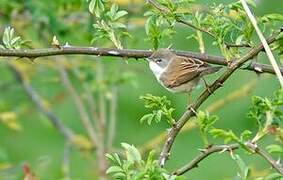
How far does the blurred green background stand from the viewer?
215 inches

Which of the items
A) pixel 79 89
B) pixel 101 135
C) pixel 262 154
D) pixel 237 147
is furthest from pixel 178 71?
pixel 79 89

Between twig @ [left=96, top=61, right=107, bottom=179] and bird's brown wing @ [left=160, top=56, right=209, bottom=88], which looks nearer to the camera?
bird's brown wing @ [left=160, top=56, right=209, bottom=88]

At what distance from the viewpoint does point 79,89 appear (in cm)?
838

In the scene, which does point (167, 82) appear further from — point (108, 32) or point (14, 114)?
point (14, 114)

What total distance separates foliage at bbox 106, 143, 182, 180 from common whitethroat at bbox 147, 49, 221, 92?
81 cm

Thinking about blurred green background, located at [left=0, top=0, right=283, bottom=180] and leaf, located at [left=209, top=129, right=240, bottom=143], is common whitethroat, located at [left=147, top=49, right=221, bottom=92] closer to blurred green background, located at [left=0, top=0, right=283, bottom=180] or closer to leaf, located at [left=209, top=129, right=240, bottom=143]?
leaf, located at [left=209, top=129, right=240, bottom=143]

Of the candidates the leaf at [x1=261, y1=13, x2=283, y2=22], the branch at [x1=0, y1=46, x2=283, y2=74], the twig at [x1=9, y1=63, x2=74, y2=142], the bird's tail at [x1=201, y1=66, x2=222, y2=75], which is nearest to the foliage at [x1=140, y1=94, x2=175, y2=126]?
the branch at [x1=0, y1=46, x2=283, y2=74]

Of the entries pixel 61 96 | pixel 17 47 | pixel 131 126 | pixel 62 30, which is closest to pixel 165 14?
pixel 17 47

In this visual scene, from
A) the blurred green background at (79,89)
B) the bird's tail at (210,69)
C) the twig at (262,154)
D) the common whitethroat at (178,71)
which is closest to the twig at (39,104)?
the blurred green background at (79,89)

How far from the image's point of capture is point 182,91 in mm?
3303

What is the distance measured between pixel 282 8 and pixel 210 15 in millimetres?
6508

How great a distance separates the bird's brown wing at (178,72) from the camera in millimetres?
3188

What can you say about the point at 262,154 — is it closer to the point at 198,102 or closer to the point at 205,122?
the point at 205,122

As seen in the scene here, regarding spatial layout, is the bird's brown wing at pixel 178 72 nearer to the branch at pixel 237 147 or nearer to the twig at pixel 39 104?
the branch at pixel 237 147
